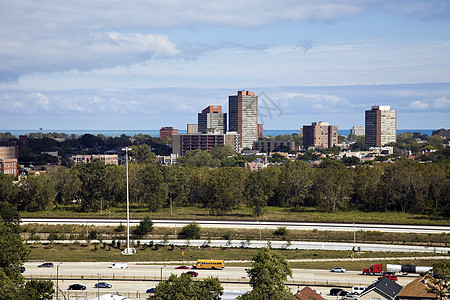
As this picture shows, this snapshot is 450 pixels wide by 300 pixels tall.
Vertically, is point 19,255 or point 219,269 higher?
point 19,255

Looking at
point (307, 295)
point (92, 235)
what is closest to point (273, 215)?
point (92, 235)

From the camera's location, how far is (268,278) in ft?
107

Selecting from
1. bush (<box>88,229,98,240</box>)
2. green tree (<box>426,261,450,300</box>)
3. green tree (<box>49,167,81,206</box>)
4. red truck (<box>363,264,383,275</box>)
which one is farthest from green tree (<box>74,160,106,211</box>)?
green tree (<box>426,261,450,300</box>)

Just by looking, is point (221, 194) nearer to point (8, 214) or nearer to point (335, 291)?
point (8, 214)

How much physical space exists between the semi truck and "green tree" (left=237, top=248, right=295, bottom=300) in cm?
1458

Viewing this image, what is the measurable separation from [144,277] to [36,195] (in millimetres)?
39351

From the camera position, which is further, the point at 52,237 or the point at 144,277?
the point at 52,237

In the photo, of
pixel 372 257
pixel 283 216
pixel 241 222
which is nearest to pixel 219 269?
pixel 372 257

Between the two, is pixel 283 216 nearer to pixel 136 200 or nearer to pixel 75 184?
pixel 136 200

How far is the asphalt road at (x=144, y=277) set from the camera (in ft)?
136

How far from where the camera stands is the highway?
2506 inches

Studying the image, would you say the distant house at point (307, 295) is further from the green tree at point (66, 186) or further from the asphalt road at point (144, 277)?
the green tree at point (66, 186)

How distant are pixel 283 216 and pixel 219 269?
27455mm

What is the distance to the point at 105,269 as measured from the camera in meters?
49.2
